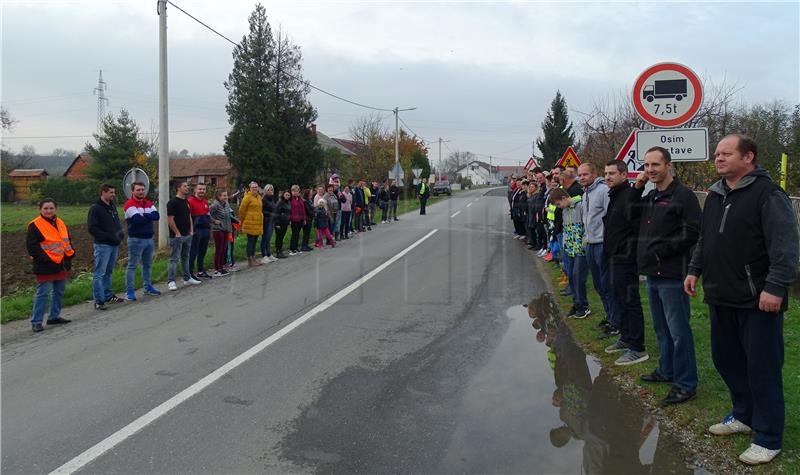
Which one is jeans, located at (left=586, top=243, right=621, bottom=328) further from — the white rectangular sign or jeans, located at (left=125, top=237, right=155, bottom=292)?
jeans, located at (left=125, top=237, right=155, bottom=292)

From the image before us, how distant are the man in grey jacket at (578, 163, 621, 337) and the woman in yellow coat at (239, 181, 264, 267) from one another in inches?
343

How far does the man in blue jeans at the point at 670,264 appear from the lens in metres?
4.85

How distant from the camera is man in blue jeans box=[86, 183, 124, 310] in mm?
9273

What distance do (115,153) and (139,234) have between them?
144 ft

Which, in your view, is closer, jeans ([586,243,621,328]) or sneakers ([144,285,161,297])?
jeans ([586,243,621,328])

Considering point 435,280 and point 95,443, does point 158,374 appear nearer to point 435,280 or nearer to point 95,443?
point 95,443

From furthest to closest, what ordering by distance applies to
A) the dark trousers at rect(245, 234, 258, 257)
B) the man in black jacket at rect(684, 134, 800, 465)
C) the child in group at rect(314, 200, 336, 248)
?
the child in group at rect(314, 200, 336, 248) → the dark trousers at rect(245, 234, 258, 257) → the man in black jacket at rect(684, 134, 800, 465)

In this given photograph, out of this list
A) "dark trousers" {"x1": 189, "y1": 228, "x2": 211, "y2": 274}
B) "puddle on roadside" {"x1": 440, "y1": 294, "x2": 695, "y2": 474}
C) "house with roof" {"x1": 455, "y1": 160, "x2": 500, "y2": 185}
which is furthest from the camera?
"house with roof" {"x1": 455, "y1": 160, "x2": 500, "y2": 185}

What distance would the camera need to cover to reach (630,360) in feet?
19.3

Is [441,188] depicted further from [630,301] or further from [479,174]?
[479,174]

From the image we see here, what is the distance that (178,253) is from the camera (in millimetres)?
11258

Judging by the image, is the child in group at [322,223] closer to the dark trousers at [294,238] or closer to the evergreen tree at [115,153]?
the dark trousers at [294,238]

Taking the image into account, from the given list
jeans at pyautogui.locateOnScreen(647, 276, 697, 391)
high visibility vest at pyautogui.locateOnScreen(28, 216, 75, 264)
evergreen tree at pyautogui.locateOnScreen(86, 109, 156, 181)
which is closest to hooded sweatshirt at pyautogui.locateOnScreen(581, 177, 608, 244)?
jeans at pyautogui.locateOnScreen(647, 276, 697, 391)

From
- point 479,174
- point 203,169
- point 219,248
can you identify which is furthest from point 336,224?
point 479,174
